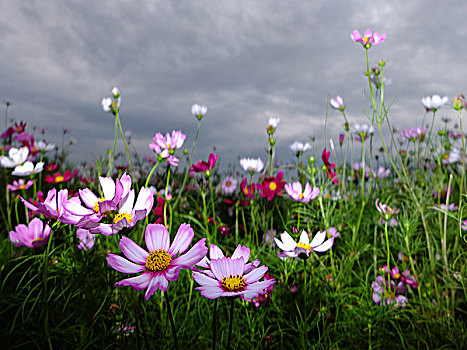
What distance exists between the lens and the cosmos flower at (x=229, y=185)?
278 cm

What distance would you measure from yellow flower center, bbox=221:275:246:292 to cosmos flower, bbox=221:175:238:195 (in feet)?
7.26

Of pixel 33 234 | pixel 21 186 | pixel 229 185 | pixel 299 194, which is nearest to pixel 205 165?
pixel 299 194

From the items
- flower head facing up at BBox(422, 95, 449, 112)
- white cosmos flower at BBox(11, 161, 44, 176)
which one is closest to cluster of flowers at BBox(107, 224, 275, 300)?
white cosmos flower at BBox(11, 161, 44, 176)

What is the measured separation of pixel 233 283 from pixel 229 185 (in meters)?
2.30

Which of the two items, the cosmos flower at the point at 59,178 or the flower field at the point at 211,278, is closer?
the flower field at the point at 211,278

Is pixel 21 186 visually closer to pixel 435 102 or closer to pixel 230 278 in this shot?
pixel 230 278

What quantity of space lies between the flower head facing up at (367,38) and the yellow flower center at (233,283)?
1501 mm

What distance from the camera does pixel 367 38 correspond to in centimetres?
173

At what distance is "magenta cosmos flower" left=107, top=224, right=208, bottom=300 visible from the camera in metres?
0.49

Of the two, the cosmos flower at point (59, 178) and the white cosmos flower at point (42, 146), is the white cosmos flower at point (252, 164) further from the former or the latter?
the white cosmos flower at point (42, 146)

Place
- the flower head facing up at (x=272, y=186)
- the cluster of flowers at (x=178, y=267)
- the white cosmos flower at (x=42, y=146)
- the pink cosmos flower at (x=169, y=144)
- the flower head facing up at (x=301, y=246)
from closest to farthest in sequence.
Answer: the cluster of flowers at (x=178, y=267), the flower head facing up at (x=301, y=246), the pink cosmos flower at (x=169, y=144), the flower head facing up at (x=272, y=186), the white cosmos flower at (x=42, y=146)

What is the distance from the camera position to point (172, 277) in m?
0.48

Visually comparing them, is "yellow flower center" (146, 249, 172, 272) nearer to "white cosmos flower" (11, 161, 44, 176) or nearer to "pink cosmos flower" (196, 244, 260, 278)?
"pink cosmos flower" (196, 244, 260, 278)

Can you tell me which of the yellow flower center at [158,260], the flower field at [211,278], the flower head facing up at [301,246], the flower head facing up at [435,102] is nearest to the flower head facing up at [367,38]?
the flower field at [211,278]
